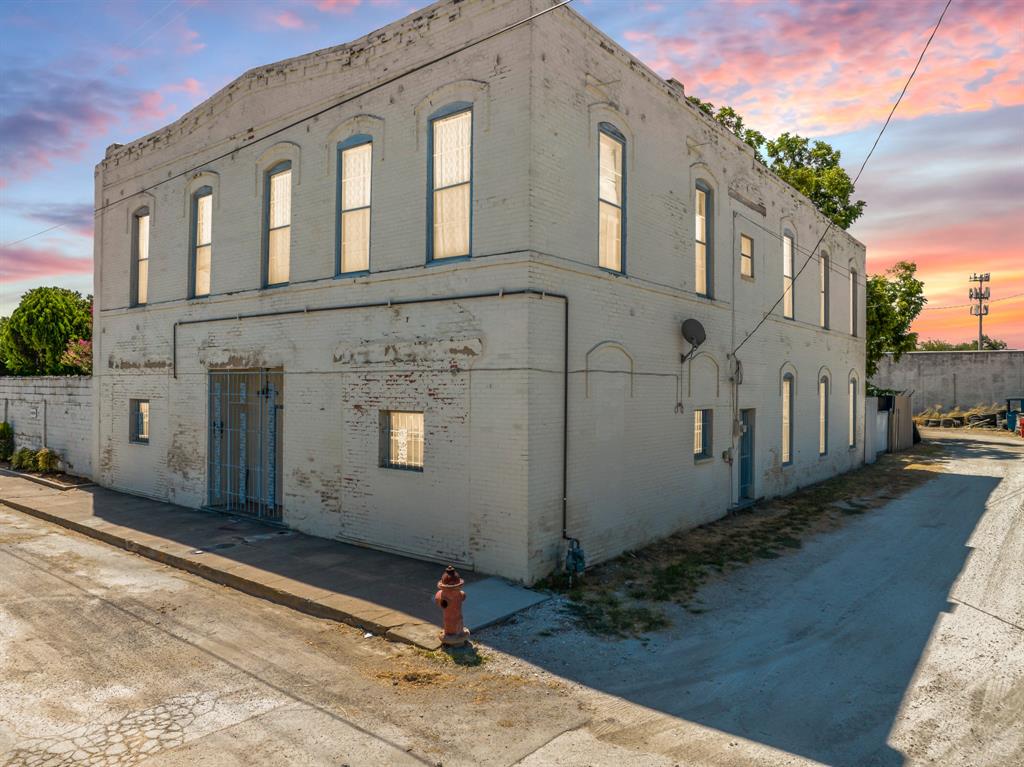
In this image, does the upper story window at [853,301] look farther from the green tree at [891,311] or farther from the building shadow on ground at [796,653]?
the building shadow on ground at [796,653]

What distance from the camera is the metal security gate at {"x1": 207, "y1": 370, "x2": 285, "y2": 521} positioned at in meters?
12.7

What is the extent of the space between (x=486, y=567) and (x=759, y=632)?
3540 millimetres

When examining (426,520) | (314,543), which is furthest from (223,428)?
(426,520)

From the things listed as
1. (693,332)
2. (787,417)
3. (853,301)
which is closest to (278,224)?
(693,332)

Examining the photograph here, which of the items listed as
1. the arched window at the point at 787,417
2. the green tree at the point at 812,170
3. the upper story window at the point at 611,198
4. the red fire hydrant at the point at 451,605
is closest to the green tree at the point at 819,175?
the green tree at the point at 812,170

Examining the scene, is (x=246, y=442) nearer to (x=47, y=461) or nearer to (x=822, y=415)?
(x=47, y=461)

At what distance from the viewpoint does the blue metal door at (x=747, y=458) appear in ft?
50.0

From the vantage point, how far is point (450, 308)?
384 inches

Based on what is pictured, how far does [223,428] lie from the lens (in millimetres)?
13688

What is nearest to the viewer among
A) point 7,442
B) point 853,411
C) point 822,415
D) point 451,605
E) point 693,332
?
point 451,605

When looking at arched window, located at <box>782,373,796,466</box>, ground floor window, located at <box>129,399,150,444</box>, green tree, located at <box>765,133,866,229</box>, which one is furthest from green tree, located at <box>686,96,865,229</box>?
ground floor window, located at <box>129,399,150,444</box>

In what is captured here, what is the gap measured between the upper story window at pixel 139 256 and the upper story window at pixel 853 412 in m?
20.8

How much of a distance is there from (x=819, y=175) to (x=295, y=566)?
25570 mm

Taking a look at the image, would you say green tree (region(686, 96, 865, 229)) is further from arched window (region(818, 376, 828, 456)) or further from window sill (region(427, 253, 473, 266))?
window sill (region(427, 253, 473, 266))
